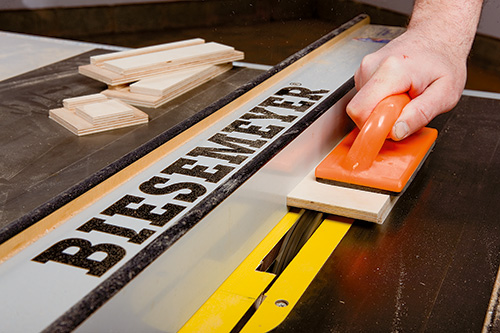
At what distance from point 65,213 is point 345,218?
2.22 feet

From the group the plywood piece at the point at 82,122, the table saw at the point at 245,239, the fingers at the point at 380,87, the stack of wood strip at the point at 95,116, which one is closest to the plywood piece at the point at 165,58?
the stack of wood strip at the point at 95,116

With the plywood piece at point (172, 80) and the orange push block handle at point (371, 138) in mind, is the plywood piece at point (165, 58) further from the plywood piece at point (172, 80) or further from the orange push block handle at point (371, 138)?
the orange push block handle at point (371, 138)

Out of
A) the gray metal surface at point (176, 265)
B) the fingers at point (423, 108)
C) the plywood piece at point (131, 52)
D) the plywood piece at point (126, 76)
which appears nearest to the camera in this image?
the gray metal surface at point (176, 265)

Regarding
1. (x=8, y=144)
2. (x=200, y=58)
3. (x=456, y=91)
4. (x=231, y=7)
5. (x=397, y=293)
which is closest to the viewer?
(x=397, y=293)

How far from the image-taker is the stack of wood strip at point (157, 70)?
277cm

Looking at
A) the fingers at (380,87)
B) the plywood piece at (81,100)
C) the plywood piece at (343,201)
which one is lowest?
the plywood piece at (81,100)

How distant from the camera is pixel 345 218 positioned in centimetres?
152

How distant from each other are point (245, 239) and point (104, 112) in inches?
51.6

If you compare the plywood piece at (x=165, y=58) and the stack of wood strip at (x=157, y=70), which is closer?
the stack of wood strip at (x=157, y=70)

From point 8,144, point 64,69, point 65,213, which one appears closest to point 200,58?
Result: point 64,69

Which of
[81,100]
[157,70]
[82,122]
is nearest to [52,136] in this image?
[82,122]

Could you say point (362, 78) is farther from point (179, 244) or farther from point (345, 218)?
point (179, 244)

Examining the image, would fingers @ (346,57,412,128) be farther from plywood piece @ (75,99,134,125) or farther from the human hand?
plywood piece @ (75,99,134,125)

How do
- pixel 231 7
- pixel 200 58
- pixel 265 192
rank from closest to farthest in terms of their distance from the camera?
1. pixel 265 192
2. pixel 200 58
3. pixel 231 7
